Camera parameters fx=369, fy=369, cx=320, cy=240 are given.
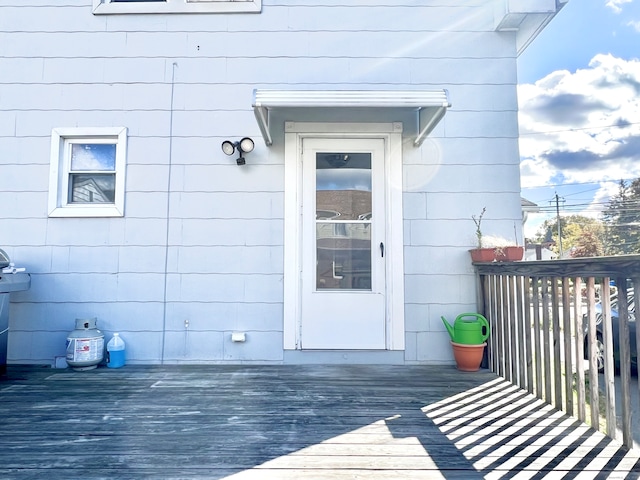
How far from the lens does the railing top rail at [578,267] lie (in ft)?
5.70

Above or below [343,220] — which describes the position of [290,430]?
below

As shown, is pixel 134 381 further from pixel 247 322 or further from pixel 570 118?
pixel 570 118

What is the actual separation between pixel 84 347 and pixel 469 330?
3.21m

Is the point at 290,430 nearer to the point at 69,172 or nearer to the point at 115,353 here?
the point at 115,353

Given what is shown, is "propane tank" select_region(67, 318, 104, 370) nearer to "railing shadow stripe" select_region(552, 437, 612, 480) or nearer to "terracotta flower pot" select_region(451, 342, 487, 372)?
"terracotta flower pot" select_region(451, 342, 487, 372)

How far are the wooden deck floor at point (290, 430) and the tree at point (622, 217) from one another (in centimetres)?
2771

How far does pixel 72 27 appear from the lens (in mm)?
3500

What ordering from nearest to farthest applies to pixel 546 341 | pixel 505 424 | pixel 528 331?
pixel 505 424 → pixel 546 341 → pixel 528 331

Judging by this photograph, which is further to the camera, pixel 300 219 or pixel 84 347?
pixel 300 219

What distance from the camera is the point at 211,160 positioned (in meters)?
3.41

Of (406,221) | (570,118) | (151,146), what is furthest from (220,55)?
(570,118)

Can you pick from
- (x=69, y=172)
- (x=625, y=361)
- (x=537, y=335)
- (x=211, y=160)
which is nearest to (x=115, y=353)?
(x=69, y=172)

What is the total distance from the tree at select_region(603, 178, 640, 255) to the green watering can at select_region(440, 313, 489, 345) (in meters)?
26.7

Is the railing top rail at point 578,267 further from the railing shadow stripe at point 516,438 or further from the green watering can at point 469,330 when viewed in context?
the railing shadow stripe at point 516,438
